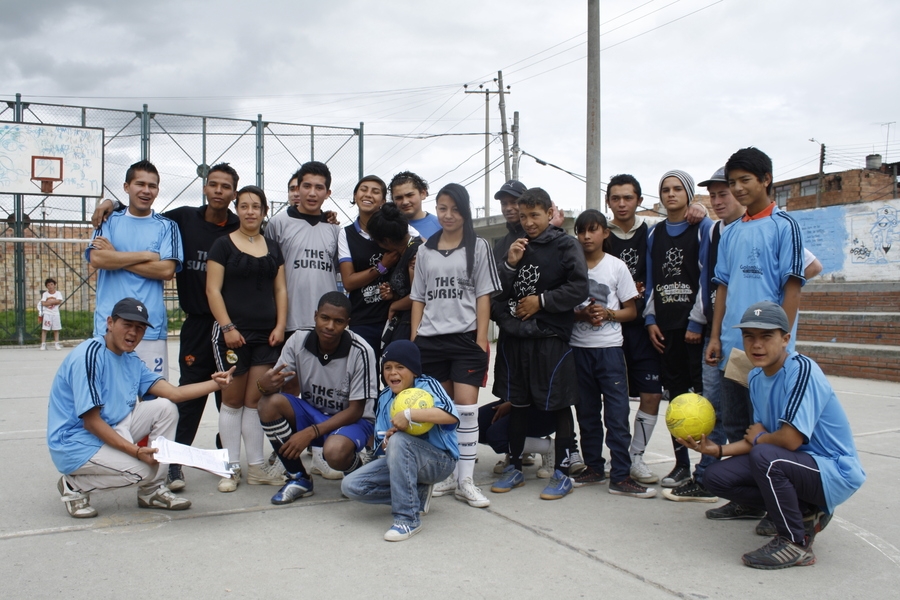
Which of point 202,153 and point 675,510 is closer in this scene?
point 675,510

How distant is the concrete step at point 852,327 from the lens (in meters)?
10.7

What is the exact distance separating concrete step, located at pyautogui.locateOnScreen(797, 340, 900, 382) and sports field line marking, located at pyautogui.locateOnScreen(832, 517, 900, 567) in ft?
23.4

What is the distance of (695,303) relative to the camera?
450 centimetres

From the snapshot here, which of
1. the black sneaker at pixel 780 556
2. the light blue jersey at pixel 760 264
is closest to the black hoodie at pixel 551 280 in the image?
the light blue jersey at pixel 760 264

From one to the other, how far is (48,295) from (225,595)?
50.6 feet

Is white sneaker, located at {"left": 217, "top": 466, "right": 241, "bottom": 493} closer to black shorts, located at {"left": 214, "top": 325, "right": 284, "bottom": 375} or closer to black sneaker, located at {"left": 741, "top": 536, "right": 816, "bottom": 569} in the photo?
black shorts, located at {"left": 214, "top": 325, "right": 284, "bottom": 375}

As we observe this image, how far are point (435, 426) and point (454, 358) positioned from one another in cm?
61

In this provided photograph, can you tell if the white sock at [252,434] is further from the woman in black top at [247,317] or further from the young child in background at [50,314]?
the young child in background at [50,314]

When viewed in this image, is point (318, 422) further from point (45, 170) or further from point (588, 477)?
point (45, 170)

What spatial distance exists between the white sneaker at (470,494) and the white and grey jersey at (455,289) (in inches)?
36.3

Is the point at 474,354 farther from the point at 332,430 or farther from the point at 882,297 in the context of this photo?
the point at 882,297

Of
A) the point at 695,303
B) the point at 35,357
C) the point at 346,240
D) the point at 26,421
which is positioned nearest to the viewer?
the point at 695,303

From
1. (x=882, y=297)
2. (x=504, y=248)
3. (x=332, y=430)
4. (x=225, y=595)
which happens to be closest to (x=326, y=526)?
(x=332, y=430)

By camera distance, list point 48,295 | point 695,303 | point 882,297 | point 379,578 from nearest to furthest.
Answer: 1. point 379,578
2. point 695,303
3. point 882,297
4. point 48,295
